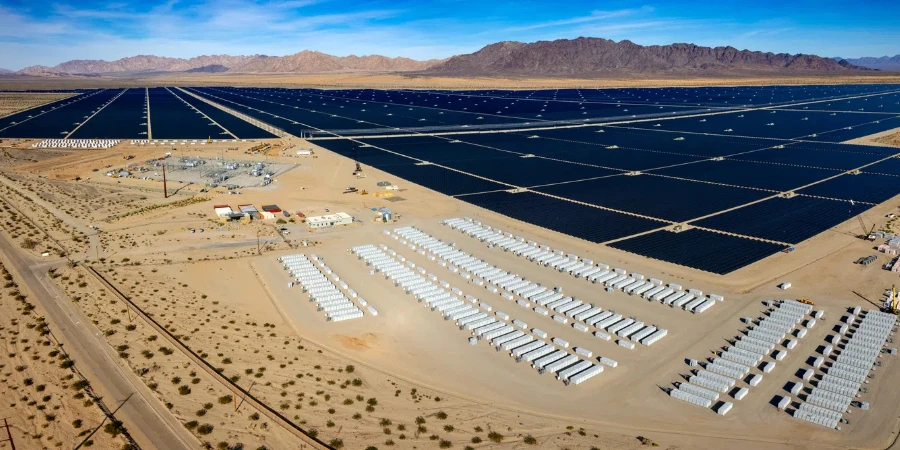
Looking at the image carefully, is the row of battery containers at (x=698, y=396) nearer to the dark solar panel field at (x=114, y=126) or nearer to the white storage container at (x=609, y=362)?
the white storage container at (x=609, y=362)

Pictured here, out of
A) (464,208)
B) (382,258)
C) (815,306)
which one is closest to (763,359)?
(815,306)

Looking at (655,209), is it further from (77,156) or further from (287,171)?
(77,156)

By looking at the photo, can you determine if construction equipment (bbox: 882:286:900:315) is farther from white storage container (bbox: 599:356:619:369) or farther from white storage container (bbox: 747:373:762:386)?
white storage container (bbox: 599:356:619:369)

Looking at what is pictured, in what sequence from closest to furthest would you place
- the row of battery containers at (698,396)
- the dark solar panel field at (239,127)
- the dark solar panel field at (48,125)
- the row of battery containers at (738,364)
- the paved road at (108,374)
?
the paved road at (108,374) < the row of battery containers at (698,396) < the row of battery containers at (738,364) < the dark solar panel field at (48,125) < the dark solar panel field at (239,127)

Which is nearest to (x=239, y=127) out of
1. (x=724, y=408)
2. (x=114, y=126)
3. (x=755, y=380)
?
(x=114, y=126)

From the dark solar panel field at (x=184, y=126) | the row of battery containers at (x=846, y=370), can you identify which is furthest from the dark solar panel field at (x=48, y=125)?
the row of battery containers at (x=846, y=370)

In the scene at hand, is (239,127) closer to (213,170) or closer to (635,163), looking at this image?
(213,170)
